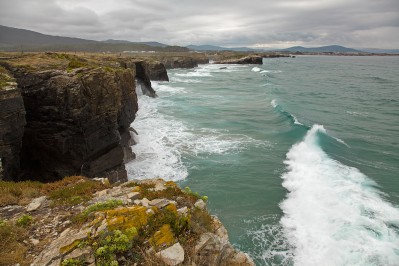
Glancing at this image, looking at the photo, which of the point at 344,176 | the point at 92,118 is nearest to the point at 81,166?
the point at 92,118

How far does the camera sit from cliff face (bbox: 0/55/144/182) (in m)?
17.6

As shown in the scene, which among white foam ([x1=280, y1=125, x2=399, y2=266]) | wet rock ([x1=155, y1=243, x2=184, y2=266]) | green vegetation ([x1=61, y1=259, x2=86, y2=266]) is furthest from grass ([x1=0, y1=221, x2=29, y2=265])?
white foam ([x1=280, y1=125, x2=399, y2=266])

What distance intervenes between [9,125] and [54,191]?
6768mm

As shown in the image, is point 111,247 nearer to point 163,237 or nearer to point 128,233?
point 128,233

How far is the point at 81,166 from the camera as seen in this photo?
1884 centimetres

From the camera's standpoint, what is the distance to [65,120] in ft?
58.9

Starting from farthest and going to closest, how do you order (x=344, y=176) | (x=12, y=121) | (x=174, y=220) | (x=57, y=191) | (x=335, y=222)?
(x=344, y=176) → (x=335, y=222) → (x=12, y=121) → (x=57, y=191) → (x=174, y=220)

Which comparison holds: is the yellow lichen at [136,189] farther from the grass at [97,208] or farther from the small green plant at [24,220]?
the small green plant at [24,220]

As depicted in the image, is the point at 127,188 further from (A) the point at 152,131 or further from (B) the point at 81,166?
(A) the point at 152,131

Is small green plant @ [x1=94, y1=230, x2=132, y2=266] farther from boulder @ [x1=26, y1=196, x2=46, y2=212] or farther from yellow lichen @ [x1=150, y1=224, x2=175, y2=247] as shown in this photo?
boulder @ [x1=26, y1=196, x2=46, y2=212]

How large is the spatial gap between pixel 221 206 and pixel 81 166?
930cm

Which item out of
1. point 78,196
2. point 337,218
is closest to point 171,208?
point 78,196

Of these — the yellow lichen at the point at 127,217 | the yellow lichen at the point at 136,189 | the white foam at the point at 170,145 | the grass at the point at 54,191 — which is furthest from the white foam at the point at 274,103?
the yellow lichen at the point at 127,217

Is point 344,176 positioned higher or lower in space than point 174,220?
lower
